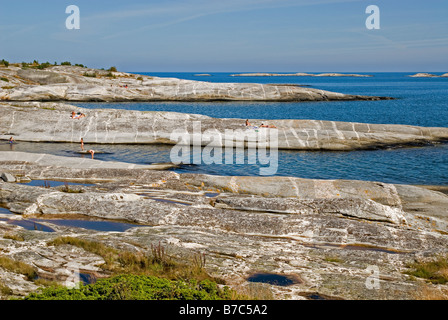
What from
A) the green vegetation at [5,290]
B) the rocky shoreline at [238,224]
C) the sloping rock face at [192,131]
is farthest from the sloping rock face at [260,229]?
the sloping rock face at [192,131]

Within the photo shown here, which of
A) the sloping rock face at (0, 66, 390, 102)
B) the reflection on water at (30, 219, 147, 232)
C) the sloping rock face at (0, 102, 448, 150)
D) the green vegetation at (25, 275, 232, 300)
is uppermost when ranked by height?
the sloping rock face at (0, 66, 390, 102)

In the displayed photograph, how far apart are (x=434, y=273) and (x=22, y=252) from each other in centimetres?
1492

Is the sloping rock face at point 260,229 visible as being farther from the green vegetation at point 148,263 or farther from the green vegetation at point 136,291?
the green vegetation at point 136,291

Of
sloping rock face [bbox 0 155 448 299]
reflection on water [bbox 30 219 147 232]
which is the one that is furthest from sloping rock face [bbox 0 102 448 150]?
reflection on water [bbox 30 219 147 232]

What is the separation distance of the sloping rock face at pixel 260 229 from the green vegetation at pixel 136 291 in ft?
5.28

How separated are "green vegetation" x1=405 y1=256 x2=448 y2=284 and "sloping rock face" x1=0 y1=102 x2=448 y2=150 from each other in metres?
30.6

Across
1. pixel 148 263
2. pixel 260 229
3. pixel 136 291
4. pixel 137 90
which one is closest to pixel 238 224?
pixel 260 229

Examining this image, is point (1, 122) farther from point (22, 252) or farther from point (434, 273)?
point (434, 273)

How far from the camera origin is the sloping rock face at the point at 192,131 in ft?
150

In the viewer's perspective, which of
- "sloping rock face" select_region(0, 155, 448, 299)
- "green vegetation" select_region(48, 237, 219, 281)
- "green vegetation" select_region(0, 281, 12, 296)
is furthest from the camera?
"sloping rock face" select_region(0, 155, 448, 299)

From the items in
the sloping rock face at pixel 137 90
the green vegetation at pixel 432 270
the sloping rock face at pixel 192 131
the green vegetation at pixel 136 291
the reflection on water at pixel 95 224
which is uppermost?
the sloping rock face at pixel 137 90

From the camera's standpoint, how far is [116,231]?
60.0 ft

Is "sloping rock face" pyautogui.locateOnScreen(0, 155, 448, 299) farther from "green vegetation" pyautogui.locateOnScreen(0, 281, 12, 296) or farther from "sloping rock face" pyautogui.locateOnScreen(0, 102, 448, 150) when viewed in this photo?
"sloping rock face" pyautogui.locateOnScreen(0, 102, 448, 150)

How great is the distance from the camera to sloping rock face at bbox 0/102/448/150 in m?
45.6
